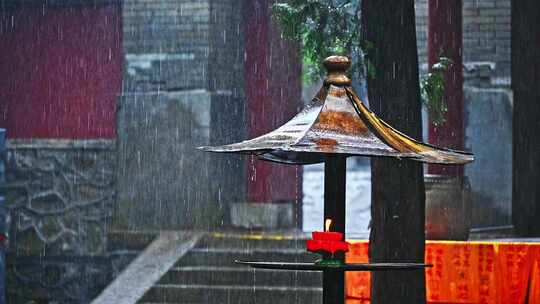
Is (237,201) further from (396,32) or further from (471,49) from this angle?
(396,32)

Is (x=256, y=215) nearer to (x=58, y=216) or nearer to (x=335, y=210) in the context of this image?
(x=58, y=216)

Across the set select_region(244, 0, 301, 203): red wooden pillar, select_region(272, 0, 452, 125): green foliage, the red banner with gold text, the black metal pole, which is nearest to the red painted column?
the red banner with gold text

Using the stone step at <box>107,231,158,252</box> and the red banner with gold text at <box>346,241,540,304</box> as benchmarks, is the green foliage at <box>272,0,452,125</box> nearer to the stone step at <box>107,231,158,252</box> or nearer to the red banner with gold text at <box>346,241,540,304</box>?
the red banner with gold text at <box>346,241,540,304</box>

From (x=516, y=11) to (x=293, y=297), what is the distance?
15.9 ft

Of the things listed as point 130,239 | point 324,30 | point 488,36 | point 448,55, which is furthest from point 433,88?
point 130,239

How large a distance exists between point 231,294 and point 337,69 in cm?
681

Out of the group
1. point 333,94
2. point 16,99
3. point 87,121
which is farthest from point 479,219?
point 333,94

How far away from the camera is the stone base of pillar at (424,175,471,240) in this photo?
13.2 metres

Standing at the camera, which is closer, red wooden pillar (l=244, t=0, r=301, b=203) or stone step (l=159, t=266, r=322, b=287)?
stone step (l=159, t=266, r=322, b=287)

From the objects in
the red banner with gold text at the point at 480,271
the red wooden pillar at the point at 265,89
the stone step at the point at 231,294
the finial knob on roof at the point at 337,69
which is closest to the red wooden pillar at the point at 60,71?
the red wooden pillar at the point at 265,89

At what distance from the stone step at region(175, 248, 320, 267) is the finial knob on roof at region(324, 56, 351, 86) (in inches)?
272

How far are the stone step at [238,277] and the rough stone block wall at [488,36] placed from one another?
3127mm

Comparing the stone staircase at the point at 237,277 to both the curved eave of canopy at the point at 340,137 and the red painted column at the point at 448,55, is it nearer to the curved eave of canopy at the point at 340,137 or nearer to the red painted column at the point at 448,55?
Answer: the red painted column at the point at 448,55

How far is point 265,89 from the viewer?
1622cm
